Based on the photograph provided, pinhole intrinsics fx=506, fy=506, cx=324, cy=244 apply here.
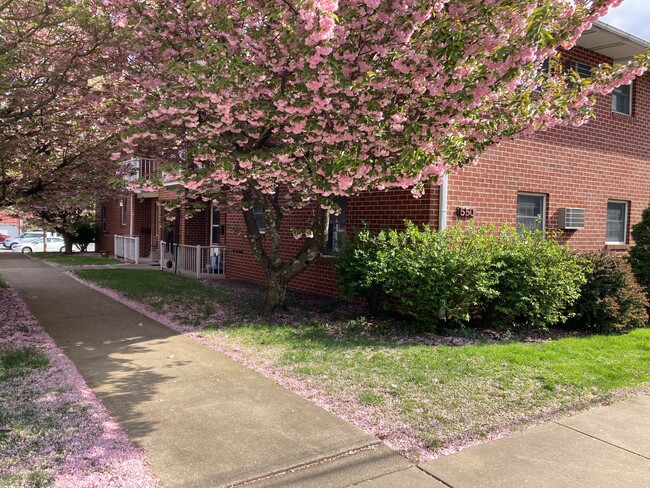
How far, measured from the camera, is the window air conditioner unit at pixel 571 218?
10297 millimetres

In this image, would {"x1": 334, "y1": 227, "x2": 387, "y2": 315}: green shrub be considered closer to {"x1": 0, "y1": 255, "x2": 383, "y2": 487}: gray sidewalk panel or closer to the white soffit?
{"x1": 0, "y1": 255, "x2": 383, "y2": 487}: gray sidewalk panel

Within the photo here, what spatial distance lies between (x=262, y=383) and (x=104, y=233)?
23.6m

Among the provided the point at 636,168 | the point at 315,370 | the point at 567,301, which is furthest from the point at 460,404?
the point at 636,168

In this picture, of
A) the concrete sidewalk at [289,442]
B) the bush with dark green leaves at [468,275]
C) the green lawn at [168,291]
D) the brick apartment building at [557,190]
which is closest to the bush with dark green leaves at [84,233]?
the green lawn at [168,291]

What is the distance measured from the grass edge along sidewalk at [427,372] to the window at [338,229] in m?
1.96

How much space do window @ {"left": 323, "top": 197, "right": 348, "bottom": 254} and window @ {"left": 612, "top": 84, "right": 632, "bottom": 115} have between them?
7.02 metres

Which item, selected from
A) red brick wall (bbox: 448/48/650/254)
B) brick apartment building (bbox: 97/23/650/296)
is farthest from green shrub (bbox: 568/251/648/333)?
red brick wall (bbox: 448/48/650/254)

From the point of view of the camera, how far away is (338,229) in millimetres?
10359

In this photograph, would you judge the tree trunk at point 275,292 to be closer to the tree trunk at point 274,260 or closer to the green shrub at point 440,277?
the tree trunk at point 274,260

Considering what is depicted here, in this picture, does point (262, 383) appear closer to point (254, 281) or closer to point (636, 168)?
point (254, 281)

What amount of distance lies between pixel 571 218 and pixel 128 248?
16.6 meters

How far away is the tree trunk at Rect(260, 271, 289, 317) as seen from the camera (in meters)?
8.73

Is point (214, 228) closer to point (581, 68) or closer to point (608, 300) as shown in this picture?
point (581, 68)

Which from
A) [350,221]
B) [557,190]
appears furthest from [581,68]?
[350,221]
